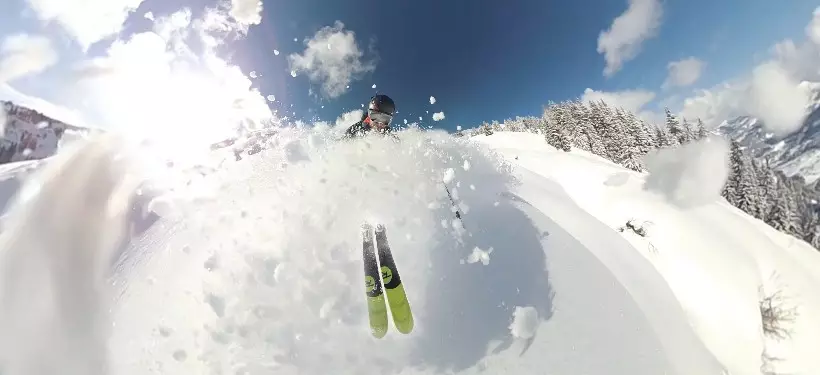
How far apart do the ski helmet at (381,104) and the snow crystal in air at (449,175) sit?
218 cm

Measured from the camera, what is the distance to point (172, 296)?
601cm

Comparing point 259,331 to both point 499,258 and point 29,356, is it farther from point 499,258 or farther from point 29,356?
point 499,258

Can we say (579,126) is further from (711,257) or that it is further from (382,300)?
(382,300)

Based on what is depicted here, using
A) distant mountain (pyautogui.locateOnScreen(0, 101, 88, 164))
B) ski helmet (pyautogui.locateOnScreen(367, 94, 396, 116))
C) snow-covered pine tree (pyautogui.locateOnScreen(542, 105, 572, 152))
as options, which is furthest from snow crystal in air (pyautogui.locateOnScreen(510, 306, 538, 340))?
snow-covered pine tree (pyautogui.locateOnScreen(542, 105, 572, 152))

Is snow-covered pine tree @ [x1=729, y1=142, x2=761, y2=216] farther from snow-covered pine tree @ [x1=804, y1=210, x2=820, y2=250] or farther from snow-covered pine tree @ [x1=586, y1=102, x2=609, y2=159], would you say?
snow-covered pine tree @ [x1=586, y1=102, x2=609, y2=159]

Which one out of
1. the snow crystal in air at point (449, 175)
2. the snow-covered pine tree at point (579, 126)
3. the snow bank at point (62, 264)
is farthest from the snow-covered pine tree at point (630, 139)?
the snow bank at point (62, 264)

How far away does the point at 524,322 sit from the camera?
5.27 meters

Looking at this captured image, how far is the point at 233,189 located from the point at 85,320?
2993mm

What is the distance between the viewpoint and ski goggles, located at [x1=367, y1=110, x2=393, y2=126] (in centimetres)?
641

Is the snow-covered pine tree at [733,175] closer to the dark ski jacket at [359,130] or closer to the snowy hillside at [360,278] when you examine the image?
the snowy hillside at [360,278]

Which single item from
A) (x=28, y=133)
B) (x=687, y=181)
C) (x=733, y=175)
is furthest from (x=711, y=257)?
(x=28, y=133)

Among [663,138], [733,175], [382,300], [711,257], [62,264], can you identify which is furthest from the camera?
[663,138]

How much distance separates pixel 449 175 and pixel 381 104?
2.85m

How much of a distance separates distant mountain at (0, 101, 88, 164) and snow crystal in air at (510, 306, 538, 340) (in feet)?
25.7
